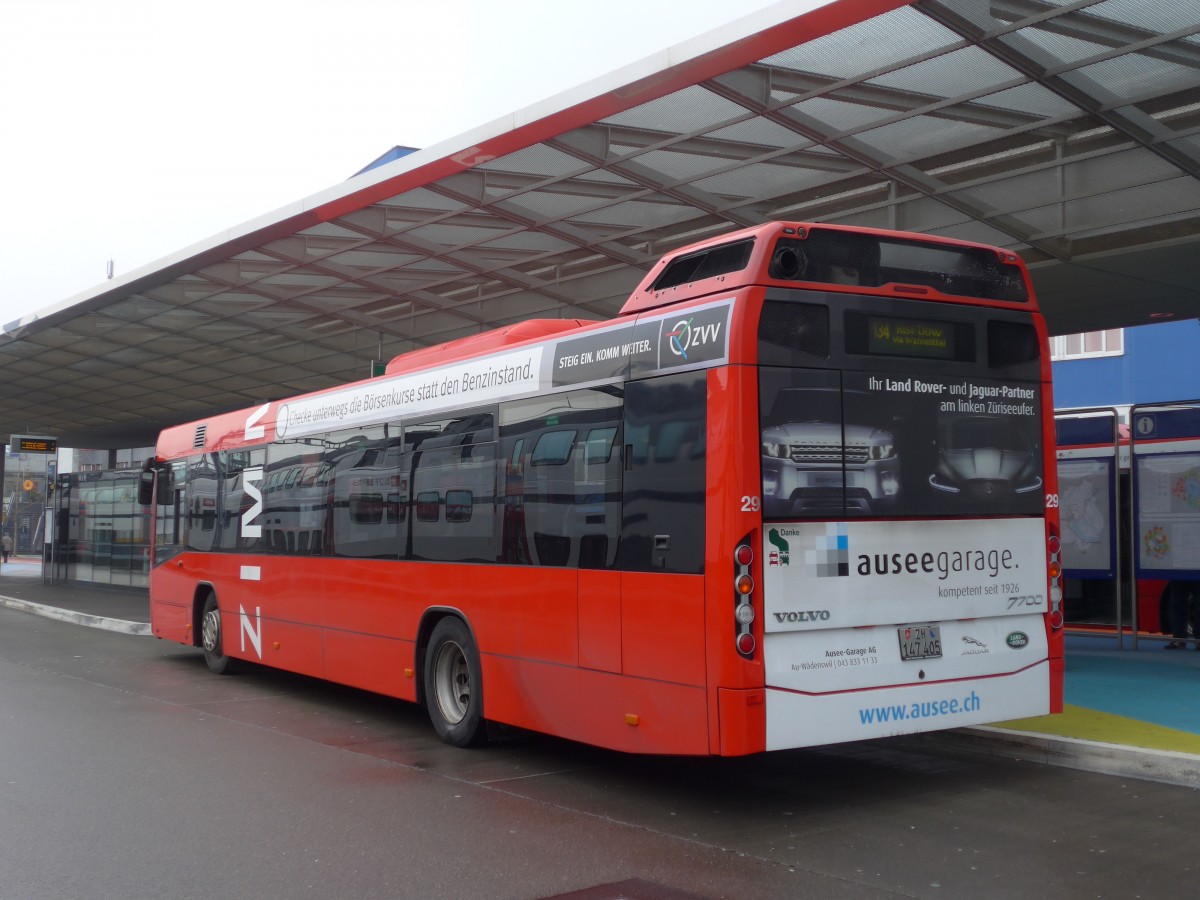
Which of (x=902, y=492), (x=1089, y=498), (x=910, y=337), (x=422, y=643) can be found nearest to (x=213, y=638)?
(x=422, y=643)

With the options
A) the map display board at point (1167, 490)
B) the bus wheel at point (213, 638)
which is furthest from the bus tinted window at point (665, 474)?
the map display board at point (1167, 490)

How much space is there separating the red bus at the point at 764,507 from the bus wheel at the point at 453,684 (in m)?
0.03

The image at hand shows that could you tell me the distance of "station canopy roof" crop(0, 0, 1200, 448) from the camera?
10.6 m

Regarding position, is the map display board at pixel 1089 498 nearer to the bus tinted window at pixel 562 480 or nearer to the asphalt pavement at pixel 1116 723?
the asphalt pavement at pixel 1116 723

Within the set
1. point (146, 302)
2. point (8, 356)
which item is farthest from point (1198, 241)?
point (8, 356)

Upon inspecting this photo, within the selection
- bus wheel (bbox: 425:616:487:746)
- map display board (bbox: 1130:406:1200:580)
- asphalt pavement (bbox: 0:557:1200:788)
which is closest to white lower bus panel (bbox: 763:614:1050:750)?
asphalt pavement (bbox: 0:557:1200:788)

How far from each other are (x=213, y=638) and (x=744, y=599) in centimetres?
965

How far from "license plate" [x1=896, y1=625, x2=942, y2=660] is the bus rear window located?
2052 millimetres

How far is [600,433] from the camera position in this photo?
7.72 metres

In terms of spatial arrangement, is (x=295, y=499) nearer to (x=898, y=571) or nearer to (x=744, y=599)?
(x=744, y=599)

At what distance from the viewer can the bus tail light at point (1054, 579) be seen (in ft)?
25.6

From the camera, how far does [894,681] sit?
7.05 meters

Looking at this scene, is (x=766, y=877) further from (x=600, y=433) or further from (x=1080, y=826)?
(x=600, y=433)

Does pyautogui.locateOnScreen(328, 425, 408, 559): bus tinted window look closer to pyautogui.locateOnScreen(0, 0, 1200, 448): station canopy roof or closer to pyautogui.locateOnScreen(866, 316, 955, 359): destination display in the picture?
pyautogui.locateOnScreen(0, 0, 1200, 448): station canopy roof
